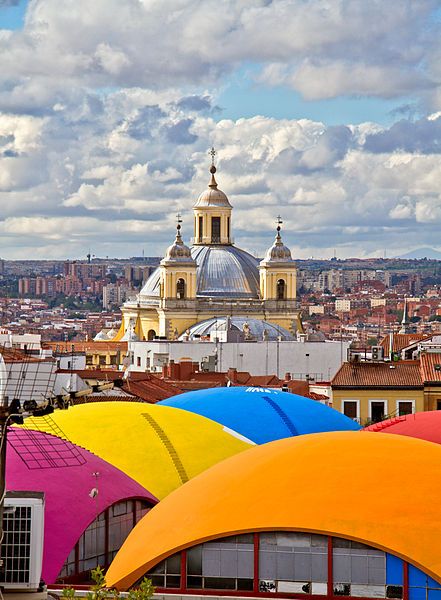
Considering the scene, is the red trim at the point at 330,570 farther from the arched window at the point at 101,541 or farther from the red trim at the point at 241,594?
the arched window at the point at 101,541

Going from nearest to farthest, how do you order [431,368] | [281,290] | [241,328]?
[431,368] < [241,328] < [281,290]

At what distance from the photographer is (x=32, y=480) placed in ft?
96.6

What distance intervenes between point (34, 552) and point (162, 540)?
2990 millimetres

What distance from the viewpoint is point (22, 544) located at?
22297mm

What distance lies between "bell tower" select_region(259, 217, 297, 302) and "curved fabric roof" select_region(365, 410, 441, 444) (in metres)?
85.5

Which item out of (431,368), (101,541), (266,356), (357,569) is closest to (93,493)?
(101,541)

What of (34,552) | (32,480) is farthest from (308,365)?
(34,552)

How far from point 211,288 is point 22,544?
346 feet

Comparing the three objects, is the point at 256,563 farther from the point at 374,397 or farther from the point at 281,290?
the point at 281,290

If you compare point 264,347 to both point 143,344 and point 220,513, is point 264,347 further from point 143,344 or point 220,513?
point 220,513

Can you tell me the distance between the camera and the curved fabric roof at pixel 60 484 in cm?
2834

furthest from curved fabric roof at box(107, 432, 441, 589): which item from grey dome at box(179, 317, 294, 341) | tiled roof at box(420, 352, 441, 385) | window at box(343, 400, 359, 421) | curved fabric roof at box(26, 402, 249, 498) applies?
grey dome at box(179, 317, 294, 341)

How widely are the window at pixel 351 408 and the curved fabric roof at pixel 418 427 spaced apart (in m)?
16.2

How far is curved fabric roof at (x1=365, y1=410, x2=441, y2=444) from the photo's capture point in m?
38.4
